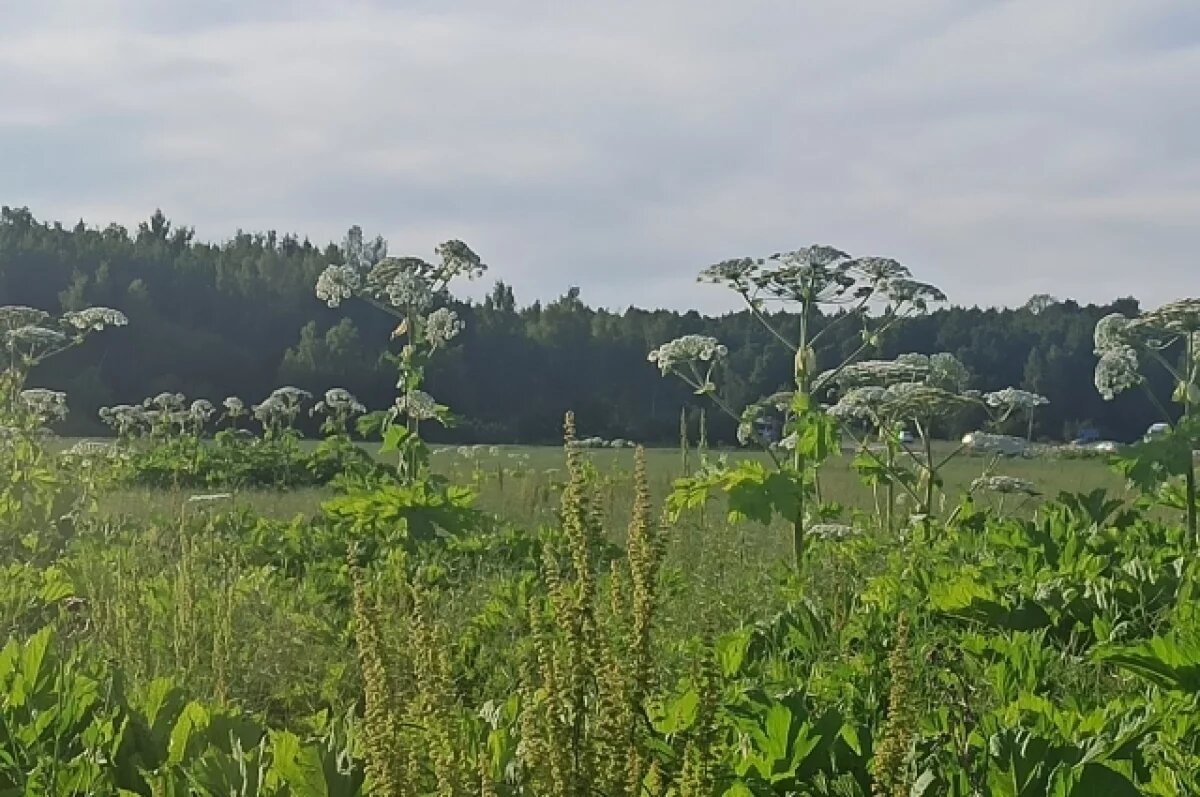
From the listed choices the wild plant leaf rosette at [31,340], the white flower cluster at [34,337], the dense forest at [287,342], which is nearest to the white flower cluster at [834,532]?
the wild plant leaf rosette at [31,340]

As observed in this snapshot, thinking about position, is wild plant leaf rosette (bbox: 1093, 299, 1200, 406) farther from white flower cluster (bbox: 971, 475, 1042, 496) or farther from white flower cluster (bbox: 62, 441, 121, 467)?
white flower cluster (bbox: 62, 441, 121, 467)

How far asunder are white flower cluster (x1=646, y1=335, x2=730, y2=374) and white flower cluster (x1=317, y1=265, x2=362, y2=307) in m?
1.97

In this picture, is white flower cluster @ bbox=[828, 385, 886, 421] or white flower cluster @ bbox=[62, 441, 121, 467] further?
white flower cluster @ bbox=[62, 441, 121, 467]

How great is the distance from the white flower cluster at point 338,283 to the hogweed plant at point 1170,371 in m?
4.31

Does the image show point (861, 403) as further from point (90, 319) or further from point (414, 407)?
point (90, 319)

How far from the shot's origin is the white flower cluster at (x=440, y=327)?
26.5 ft

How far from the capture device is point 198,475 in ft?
48.3

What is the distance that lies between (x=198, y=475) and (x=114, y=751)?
40.9ft

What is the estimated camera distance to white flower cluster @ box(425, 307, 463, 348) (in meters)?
8.09

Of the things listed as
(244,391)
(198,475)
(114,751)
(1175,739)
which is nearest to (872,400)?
(1175,739)

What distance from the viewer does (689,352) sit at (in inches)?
303

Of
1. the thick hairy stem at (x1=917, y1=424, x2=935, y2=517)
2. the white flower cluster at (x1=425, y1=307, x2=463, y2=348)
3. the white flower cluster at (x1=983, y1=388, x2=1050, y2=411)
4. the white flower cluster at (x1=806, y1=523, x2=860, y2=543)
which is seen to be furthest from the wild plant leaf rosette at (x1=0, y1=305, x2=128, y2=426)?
the white flower cluster at (x1=983, y1=388, x2=1050, y2=411)

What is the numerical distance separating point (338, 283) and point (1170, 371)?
4769 mm

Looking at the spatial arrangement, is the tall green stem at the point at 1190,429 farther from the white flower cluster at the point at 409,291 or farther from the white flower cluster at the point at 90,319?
the white flower cluster at the point at 90,319
